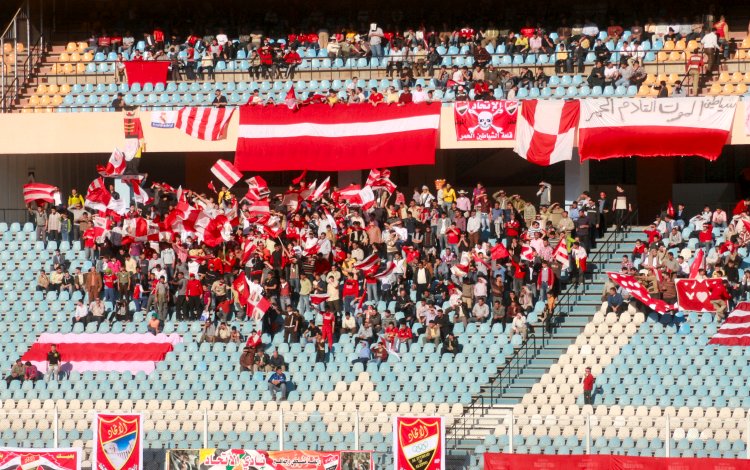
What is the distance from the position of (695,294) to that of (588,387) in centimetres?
321

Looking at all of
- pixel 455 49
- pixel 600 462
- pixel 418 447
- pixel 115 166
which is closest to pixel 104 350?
pixel 115 166

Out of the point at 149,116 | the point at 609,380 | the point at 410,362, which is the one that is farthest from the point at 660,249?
the point at 149,116

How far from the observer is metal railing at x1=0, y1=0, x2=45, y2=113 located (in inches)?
1452

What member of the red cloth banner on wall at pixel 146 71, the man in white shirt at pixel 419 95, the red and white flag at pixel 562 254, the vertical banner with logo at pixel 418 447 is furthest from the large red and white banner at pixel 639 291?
the red cloth banner on wall at pixel 146 71

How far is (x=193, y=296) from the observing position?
31.4 metres

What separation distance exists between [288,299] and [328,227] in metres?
1.91

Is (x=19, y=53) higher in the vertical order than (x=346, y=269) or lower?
higher

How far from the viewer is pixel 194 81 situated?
36.5 metres

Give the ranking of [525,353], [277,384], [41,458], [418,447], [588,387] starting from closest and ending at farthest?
[418,447] → [41,458] → [588,387] → [277,384] → [525,353]

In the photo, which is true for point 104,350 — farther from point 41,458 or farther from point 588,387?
point 588,387

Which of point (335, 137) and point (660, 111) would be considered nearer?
point (660, 111)

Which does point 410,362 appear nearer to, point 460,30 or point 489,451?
point 489,451

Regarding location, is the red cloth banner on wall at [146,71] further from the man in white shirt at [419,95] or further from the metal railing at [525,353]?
the metal railing at [525,353]

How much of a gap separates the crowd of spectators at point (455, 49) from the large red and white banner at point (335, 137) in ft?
3.68
